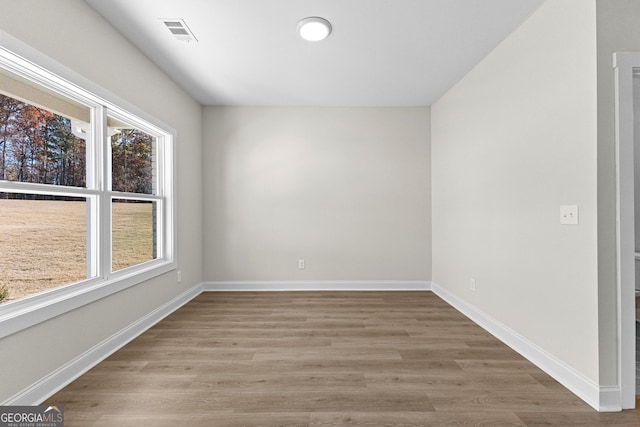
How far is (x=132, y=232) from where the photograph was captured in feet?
9.56

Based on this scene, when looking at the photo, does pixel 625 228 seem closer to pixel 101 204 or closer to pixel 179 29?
pixel 179 29

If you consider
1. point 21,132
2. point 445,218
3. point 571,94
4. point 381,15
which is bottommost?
point 445,218

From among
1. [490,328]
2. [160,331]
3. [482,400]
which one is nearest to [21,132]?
[160,331]

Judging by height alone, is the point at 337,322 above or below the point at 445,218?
below

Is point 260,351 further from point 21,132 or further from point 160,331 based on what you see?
point 21,132

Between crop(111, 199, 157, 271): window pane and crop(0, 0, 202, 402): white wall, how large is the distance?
0.94 feet

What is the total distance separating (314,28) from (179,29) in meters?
1.12

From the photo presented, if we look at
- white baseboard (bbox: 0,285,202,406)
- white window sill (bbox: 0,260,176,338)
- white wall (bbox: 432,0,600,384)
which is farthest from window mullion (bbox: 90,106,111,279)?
white wall (bbox: 432,0,600,384)

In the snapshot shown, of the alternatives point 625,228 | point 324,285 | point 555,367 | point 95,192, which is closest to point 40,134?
point 95,192

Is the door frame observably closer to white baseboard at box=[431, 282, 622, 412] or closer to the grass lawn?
white baseboard at box=[431, 282, 622, 412]

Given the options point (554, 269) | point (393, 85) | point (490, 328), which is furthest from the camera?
point (393, 85)

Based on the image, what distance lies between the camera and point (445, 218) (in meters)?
3.87

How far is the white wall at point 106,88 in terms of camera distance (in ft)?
5.45

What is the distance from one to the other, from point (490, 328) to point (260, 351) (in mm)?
2149
